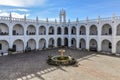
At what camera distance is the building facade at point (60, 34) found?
28.5m

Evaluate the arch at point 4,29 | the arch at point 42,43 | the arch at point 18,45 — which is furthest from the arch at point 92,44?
the arch at point 4,29

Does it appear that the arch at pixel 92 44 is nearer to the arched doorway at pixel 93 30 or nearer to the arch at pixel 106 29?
the arched doorway at pixel 93 30

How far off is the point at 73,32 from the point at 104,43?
11751 mm

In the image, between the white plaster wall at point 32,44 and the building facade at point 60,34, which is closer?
the building facade at point 60,34

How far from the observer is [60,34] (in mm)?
41156

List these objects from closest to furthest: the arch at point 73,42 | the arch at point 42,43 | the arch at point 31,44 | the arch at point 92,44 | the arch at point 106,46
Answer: the arch at point 106,46
the arch at point 92,44
the arch at point 31,44
the arch at point 42,43
the arch at point 73,42

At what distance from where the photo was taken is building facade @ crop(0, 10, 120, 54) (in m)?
28.5

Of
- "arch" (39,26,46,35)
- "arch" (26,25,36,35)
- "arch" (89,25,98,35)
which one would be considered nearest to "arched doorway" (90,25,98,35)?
"arch" (89,25,98,35)

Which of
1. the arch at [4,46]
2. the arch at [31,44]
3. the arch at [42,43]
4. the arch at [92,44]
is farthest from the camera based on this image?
the arch at [42,43]

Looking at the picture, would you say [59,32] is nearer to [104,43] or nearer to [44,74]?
[104,43]

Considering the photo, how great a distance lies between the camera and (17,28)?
3200cm

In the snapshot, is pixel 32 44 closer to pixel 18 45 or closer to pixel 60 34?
pixel 18 45

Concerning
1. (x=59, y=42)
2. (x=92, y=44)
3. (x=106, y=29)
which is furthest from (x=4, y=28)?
(x=106, y=29)

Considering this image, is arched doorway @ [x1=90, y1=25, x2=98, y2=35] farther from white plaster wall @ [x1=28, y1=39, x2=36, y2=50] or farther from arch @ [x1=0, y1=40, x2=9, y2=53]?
arch @ [x1=0, y1=40, x2=9, y2=53]
